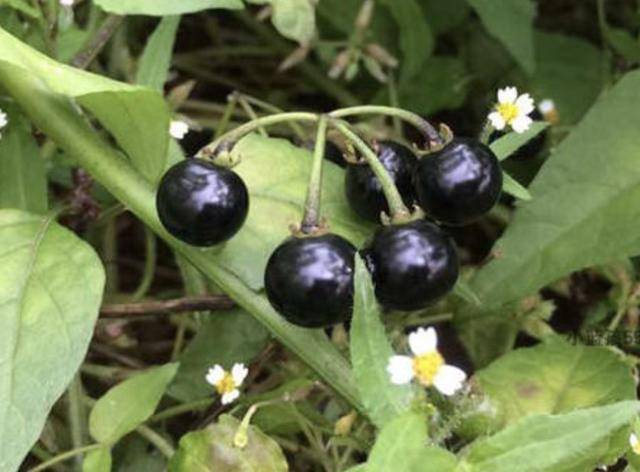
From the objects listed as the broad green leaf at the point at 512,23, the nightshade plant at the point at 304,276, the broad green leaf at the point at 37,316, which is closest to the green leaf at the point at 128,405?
the nightshade plant at the point at 304,276

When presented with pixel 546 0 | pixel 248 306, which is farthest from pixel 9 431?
pixel 546 0

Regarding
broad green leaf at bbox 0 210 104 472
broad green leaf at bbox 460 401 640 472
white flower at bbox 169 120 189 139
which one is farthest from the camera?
white flower at bbox 169 120 189 139

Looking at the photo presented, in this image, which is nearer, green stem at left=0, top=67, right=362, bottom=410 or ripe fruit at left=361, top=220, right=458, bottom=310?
ripe fruit at left=361, top=220, right=458, bottom=310

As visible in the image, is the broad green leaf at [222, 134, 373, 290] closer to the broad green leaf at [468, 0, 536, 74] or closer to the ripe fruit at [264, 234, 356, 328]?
the ripe fruit at [264, 234, 356, 328]

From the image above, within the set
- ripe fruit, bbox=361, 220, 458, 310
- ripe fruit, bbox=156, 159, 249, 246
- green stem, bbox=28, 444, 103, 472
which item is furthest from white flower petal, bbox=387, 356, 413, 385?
green stem, bbox=28, 444, 103, 472

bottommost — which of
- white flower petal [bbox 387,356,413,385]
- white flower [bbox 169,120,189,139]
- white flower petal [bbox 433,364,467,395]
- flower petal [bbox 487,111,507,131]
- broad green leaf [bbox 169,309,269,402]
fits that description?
broad green leaf [bbox 169,309,269,402]

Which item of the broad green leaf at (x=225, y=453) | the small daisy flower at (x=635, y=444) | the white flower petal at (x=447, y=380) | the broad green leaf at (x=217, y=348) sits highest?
the white flower petal at (x=447, y=380)

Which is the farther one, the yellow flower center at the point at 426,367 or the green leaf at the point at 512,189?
the green leaf at the point at 512,189

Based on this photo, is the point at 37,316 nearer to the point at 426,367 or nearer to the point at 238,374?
the point at 238,374

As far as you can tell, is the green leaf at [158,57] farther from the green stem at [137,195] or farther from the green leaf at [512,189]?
the green leaf at [512,189]
